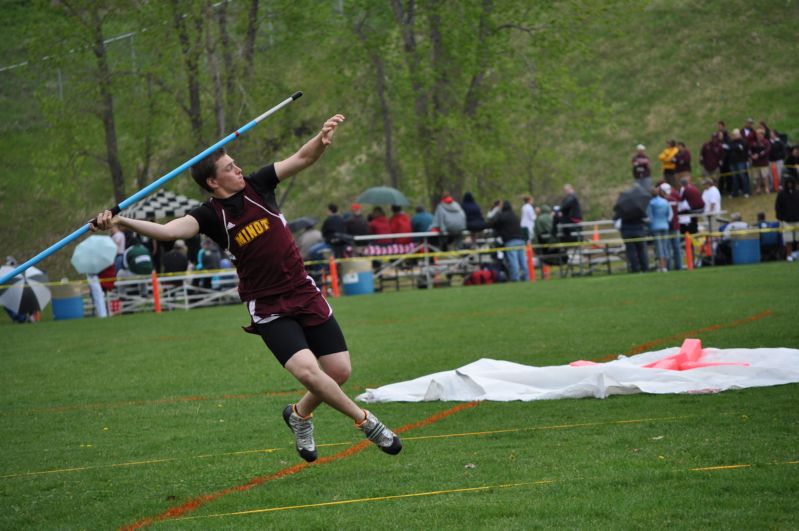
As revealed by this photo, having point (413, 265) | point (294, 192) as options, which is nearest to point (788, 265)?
point (413, 265)

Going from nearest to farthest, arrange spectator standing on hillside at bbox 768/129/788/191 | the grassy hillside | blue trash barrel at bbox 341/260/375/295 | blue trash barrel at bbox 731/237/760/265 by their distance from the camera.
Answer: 1. blue trash barrel at bbox 731/237/760/265
2. blue trash barrel at bbox 341/260/375/295
3. spectator standing on hillside at bbox 768/129/788/191
4. the grassy hillside

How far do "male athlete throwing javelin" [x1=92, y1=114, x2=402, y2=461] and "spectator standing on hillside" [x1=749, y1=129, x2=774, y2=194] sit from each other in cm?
3166

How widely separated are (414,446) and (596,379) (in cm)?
217

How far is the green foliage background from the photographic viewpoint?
3634 centimetres

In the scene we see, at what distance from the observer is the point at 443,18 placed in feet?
127

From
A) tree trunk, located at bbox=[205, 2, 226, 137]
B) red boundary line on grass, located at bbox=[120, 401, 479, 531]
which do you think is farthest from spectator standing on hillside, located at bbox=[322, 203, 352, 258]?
red boundary line on grass, located at bbox=[120, 401, 479, 531]

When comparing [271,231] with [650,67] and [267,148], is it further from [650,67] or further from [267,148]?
[650,67]

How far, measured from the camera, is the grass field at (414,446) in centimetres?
583

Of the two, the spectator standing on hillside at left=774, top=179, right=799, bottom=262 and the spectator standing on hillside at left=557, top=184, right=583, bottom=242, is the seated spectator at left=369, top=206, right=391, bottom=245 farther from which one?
the spectator standing on hillside at left=774, top=179, right=799, bottom=262

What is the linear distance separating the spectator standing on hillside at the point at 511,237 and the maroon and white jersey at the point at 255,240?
2179 cm

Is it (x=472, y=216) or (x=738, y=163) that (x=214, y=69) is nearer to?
(x=472, y=216)

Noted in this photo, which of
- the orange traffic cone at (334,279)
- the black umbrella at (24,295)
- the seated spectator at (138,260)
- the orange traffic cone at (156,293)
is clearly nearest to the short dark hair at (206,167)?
the orange traffic cone at (334,279)

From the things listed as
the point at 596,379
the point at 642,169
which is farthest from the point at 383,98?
the point at 596,379

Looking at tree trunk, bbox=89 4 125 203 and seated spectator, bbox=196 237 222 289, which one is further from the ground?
tree trunk, bbox=89 4 125 203
